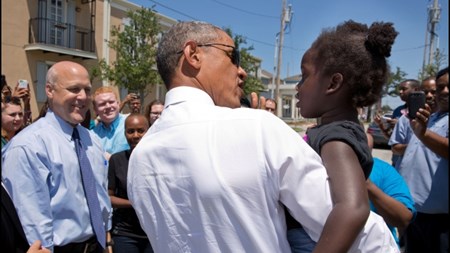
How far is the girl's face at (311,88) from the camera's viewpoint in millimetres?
1379

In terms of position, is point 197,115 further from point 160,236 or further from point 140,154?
point 160,236

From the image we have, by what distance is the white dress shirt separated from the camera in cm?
107

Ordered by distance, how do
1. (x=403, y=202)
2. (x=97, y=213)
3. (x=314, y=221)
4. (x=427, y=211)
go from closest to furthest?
(x=314, y=221) → (x=403, y=202) → (x=97, y=213) → (x=427, y=211)

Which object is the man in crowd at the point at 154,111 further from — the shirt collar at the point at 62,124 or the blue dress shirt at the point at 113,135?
the shirt collar at the point at 62,124

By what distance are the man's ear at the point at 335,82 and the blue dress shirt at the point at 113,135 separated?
3.39 m

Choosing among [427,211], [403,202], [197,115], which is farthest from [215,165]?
[427,211]

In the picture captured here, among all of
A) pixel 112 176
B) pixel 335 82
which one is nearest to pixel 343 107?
pixel 335 82

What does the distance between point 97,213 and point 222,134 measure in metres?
1.77

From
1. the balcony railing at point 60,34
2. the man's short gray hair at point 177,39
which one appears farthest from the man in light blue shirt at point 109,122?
the balcony railing at point 60,34

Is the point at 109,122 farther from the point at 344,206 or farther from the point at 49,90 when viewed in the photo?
the point at 344,206

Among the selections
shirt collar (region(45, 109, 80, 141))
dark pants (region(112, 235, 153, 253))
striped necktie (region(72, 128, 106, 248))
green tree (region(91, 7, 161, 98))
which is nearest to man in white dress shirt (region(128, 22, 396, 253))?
striped necktie (region(72, 128, 106, 248))

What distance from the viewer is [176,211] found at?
127 cm

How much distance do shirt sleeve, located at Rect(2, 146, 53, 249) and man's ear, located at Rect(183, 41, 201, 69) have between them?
4.62 ft

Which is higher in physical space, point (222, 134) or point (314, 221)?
point (222, 134)
